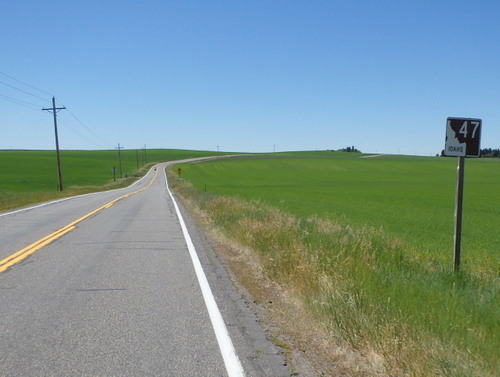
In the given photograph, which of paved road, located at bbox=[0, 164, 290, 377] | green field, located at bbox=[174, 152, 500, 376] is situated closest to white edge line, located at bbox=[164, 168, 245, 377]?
paved road, located at bbox=[0, 164, 290, 377]

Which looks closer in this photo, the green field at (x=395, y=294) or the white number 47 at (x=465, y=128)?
the green field at (x=395, y=294)

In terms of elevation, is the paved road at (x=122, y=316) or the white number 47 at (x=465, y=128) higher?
the white number 47 at (x=465, y=128)

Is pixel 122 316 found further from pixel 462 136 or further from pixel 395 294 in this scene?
pixel 462 136

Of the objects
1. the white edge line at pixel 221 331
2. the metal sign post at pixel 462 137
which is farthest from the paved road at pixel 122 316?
the metal sign post at pixel 462 137

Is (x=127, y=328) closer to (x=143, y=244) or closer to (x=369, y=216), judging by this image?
(x=143, y=244)

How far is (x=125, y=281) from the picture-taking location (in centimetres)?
781

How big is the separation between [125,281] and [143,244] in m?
4.26

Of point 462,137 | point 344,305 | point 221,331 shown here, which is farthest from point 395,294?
point 462,137

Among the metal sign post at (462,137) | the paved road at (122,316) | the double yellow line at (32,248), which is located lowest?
the double yellow line at (32,248)

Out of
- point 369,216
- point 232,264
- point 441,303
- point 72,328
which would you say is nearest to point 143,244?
point 232,264

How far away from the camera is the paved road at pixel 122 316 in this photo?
4.38 metres

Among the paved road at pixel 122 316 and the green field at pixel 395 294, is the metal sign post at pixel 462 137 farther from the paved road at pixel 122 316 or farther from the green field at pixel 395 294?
the paved road at pixel 122 316

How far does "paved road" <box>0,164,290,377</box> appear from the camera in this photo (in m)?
4.38

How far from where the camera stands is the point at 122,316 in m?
5.86
